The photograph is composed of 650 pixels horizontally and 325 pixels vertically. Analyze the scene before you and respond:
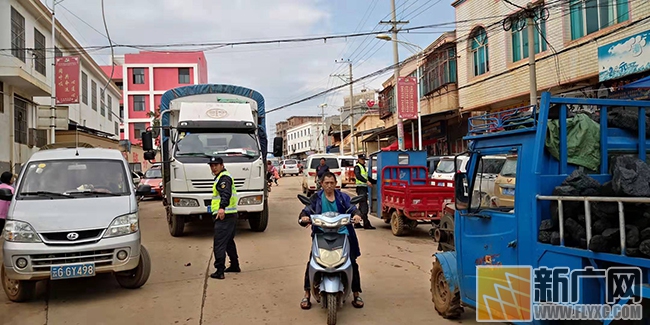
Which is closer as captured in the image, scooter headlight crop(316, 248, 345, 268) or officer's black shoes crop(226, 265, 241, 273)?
scooter headlight crop(316, 248, 345, 268)

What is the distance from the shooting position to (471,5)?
1972 centimetres

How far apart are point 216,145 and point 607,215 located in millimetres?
8346

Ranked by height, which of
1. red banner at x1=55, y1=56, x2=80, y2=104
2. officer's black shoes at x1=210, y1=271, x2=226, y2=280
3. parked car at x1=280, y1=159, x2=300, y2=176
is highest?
red banner at x1=55, y1=56, x2=80, y2=104

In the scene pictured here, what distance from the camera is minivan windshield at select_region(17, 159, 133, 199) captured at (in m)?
6.18

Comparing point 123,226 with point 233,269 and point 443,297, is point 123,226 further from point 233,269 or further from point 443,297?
point 443,297

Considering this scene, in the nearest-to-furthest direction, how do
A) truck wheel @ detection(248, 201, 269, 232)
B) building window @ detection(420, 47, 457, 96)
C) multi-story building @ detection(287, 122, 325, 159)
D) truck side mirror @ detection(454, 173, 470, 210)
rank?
truck side mirror @ detection(454, 173, 470, 210) → truck wheel @ detection(248, 201, 269, 232) → building window @ detection(420, 47, 457, 96) → multi-story building @ detection(287, 122, 325, 159)

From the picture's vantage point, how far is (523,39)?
17.2m

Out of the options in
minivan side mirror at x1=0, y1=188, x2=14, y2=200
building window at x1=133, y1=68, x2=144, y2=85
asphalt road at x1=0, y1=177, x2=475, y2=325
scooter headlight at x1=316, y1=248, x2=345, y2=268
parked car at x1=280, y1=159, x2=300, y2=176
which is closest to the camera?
scooter headlight at x1=316, y1=248, x2=345, y2=268

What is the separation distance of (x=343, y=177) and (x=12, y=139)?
1327 cm

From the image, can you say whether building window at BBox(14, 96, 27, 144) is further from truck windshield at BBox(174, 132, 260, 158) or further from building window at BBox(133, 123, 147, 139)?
building window at BBox(133, 123, 147, 139)

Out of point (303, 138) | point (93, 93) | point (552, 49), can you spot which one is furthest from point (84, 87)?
point (303, 138)

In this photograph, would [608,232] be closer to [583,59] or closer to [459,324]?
[459,324]

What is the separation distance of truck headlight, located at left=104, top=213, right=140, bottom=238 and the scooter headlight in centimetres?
257

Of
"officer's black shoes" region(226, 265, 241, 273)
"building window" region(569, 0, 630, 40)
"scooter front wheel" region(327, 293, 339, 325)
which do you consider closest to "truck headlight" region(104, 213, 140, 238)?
"officer's black shoes" region(226, 265, 241, 273)
